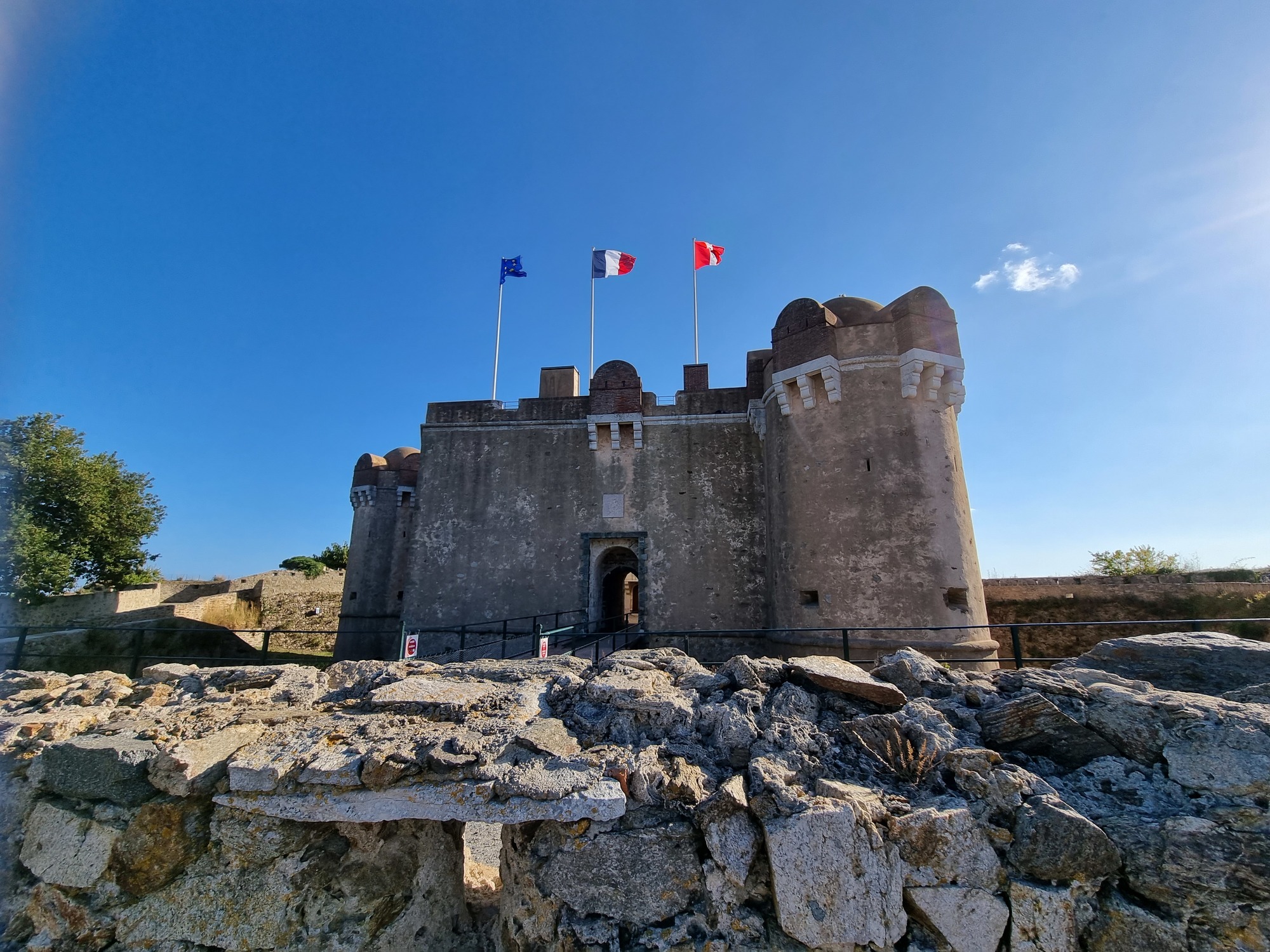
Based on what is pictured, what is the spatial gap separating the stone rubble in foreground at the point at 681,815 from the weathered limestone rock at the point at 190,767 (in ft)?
0.06

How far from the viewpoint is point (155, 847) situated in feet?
10.7

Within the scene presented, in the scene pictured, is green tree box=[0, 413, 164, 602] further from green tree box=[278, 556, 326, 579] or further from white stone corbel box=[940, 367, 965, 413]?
white stone corbel box=[940, 367, 965, 413]

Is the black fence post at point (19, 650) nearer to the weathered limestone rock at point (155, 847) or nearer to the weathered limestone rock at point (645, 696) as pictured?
the weathered limestone rock at point (155, 847)

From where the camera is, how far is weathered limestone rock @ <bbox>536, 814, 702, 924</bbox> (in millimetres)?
2986

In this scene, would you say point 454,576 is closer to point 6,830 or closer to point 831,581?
point 831,581

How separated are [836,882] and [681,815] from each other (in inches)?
32.6

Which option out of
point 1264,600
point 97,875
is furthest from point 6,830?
point 1264,600

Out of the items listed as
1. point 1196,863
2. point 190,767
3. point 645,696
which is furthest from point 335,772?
point 1196,863

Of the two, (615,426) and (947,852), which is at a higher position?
(615,426)

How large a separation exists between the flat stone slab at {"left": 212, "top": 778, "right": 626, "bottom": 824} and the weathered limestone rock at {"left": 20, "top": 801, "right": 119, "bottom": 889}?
2.89ft

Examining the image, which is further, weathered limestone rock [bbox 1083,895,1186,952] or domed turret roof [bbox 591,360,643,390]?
domed turret roof [bbox 591,360,643,390]

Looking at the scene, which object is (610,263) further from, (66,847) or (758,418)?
(66,847)

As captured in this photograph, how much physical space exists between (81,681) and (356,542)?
48.5 feet

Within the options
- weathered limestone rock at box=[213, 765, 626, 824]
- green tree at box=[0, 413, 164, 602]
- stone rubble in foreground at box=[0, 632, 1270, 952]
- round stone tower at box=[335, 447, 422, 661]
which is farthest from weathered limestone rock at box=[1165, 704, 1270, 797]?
green tree at box=[0, 413, 164, 602]
